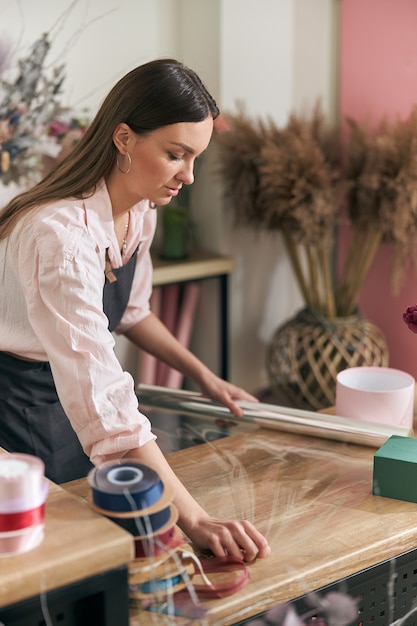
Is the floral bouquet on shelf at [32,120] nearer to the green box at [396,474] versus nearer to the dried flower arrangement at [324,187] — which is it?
the dried flower arrangement at [324,187]

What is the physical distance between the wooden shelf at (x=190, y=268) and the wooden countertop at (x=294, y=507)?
1.68 meters

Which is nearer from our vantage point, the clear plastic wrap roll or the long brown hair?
the long brown hair

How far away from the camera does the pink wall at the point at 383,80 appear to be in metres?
3.77

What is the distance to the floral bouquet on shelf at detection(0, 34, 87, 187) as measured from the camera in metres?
3.48

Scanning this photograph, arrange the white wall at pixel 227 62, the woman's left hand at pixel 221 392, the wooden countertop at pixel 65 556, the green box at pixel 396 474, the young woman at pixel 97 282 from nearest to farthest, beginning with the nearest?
1. the wooden countertop at pixel 65 556
2. the young woman at pixel 97 282
3. the green box at pixel 396 474
4. the woman's left hand at pixel 221 392
5. the white wall at pixel 227 62

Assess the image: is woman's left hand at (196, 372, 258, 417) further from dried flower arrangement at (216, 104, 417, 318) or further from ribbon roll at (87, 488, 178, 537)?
dried flower arrangement at (216, 104, 417, 318)

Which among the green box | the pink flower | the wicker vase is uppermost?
the pink flower

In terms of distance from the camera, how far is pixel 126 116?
1822 millimetres

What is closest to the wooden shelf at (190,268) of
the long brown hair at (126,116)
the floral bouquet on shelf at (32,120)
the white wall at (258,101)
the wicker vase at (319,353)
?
the white wall at (258,101)

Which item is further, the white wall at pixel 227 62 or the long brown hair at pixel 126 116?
the white wall at pixel 227 62

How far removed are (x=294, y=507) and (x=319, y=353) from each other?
6.87ft

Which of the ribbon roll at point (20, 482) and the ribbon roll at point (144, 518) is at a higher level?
the ribbon roll at point (20, 482)

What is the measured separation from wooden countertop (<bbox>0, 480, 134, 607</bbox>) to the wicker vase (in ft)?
8.18

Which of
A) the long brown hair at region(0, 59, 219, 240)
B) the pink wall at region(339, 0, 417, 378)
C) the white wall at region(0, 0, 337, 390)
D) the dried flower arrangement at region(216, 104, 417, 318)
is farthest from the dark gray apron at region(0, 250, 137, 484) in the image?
the pink wall at region(339, 0, 417, 378)
